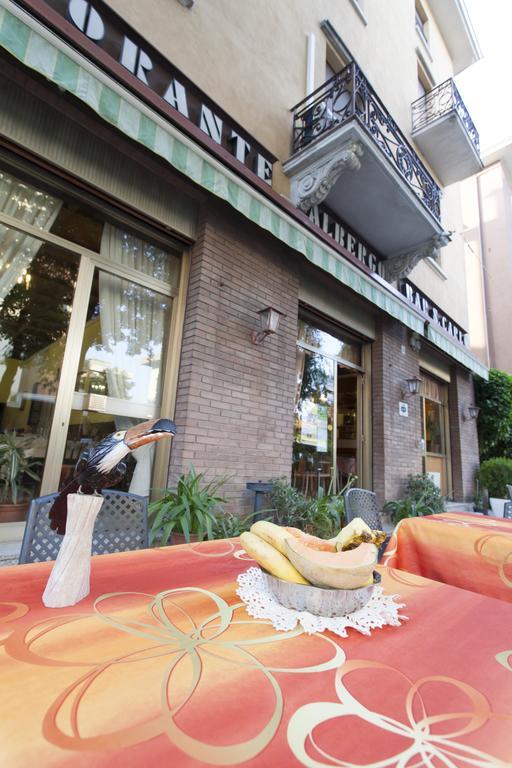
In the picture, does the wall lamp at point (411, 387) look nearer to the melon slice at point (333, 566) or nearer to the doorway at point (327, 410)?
the doorway at point (327, 410)

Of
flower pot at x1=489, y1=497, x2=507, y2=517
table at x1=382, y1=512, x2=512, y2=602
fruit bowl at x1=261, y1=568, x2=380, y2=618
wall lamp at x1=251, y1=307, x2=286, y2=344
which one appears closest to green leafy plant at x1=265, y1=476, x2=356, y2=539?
table at x1=382, y1=512, x2=512, y2=602

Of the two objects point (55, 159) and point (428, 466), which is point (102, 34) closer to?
point (55, 159)

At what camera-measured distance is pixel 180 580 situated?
96 cm

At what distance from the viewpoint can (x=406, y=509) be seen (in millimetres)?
5199

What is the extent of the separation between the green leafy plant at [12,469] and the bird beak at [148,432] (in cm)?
248

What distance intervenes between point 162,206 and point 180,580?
3.49 m

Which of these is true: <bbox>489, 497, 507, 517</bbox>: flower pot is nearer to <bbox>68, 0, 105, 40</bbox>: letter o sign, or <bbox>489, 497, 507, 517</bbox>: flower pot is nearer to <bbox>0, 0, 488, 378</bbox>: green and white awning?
<bbox>0, 0, 488, 378</bbox>: green and white awning

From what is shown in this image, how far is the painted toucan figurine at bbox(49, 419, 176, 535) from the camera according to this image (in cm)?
80

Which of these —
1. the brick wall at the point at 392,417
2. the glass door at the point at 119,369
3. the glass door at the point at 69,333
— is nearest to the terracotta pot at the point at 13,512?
the glass door at the point at 69,333

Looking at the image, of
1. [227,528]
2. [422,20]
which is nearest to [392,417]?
[227,528]

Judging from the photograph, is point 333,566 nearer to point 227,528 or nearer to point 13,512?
point 227,528

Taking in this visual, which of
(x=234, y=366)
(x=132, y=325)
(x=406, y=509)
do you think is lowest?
(x=406, y=509)

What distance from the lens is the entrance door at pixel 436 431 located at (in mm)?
7715

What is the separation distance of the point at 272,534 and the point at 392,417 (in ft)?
18.6
